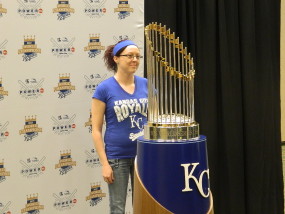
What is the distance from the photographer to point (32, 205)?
3033mm

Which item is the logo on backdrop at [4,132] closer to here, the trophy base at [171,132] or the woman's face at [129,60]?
the woman's face at [129,60]

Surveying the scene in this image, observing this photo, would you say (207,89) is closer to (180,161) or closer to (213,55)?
(213,55)

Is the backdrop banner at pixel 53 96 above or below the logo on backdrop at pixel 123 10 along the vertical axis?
below

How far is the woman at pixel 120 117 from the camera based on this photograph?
2.55 meters

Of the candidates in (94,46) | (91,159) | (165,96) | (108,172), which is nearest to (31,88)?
(94,46)

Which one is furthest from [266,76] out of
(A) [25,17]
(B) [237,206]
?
(A) [25,17]

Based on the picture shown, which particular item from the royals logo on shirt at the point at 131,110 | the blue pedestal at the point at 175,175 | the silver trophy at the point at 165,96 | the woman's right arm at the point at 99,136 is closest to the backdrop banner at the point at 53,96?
the woman's right arm at the point at 99,136

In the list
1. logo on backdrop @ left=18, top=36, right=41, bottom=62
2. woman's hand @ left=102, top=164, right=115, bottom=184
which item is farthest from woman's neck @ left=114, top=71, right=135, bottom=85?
logo on backdrop @ left=18, top=36, right=41, bottom=62

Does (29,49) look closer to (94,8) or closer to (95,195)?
(94,8)

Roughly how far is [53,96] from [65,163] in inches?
17.8

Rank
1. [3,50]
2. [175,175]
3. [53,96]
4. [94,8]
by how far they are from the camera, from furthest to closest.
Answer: [94,8], [53,96], [3,50], [175,175]

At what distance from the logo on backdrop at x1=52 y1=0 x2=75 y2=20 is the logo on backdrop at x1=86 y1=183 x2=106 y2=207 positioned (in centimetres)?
115

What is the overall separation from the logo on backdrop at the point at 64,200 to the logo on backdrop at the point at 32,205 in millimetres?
113

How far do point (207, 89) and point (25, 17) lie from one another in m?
1.50
